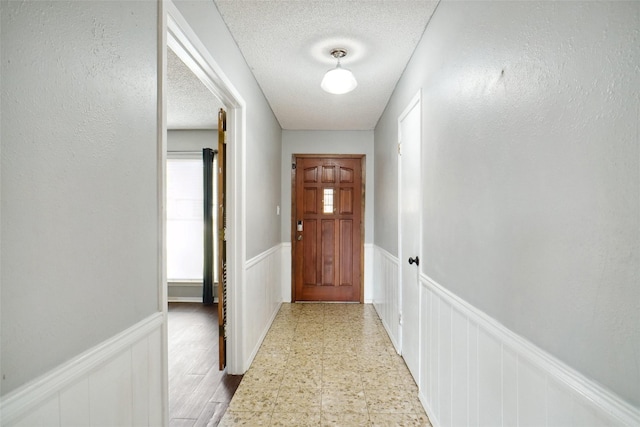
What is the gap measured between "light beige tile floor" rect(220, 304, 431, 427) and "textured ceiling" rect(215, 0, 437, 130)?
95.6 inches

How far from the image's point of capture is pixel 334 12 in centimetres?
212

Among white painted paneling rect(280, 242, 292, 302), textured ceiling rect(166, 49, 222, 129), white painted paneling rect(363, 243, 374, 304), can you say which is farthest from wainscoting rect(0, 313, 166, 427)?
white painted paneling rect(363, 243, 374, 304)

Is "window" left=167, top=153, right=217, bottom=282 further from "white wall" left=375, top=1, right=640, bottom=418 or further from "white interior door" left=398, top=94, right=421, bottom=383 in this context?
"white wall" left=375, top=1, right=640, bottom=418

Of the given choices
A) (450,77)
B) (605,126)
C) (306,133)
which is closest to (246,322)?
(450,77)

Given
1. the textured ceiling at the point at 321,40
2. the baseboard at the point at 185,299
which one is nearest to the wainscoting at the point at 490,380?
the textured ceiling at the point at 321,40

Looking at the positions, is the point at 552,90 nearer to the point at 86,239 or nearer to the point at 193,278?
the point at 86,239

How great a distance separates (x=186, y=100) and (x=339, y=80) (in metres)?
1.92

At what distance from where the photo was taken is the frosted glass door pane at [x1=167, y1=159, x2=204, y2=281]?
5051 mm

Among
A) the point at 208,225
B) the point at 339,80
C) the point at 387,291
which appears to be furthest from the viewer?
the point at 208,225

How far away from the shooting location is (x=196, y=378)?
105 inches

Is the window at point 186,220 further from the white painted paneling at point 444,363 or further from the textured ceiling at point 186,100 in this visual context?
the white painted paneling at point 444,363

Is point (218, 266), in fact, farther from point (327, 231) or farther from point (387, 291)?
point (327, 231)

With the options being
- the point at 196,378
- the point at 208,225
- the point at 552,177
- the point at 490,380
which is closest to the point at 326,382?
the point at 196,378

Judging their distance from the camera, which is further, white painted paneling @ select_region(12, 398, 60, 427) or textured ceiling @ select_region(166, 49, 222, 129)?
textured ceiling @ select_region(166, 49, 222, 129)
